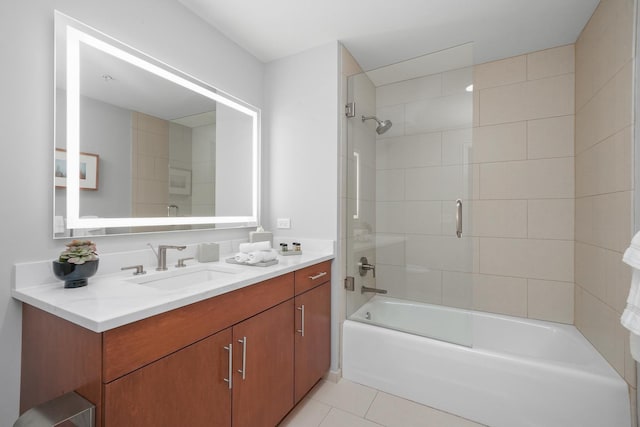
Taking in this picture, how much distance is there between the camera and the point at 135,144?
58.1 inches

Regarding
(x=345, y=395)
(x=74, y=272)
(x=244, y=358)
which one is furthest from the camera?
(x=345, y=395)

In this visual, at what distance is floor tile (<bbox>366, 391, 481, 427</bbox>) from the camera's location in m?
1.58

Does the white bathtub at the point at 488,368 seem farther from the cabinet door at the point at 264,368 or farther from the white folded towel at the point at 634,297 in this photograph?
the cabinet door at the point at 264,368

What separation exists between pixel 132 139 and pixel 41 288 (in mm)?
792

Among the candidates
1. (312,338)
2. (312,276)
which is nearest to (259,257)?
(312,276)

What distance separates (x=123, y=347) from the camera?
0.82 meters

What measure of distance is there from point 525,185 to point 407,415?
74.1 inches

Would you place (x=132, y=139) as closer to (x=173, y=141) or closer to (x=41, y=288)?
(x=173, y=141)

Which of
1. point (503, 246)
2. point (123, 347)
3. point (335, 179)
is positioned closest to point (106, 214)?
point (123, 347)

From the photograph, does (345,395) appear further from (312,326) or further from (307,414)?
(312,326)

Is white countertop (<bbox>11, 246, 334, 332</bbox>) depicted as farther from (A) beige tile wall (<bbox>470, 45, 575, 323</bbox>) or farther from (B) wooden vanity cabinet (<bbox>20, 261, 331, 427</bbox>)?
(A) beige tile wall (<bbox>470, 45, 575, 323</bbox>)

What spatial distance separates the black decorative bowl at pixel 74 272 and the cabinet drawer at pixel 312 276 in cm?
95

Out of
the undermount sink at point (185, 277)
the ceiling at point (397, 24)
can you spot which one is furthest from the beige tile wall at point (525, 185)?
the undermount sink at point (185, 277)

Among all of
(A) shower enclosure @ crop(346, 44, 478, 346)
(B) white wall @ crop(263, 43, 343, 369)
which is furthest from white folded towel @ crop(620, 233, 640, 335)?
(B) white wall @ crop(263, 43, 343, 369)
